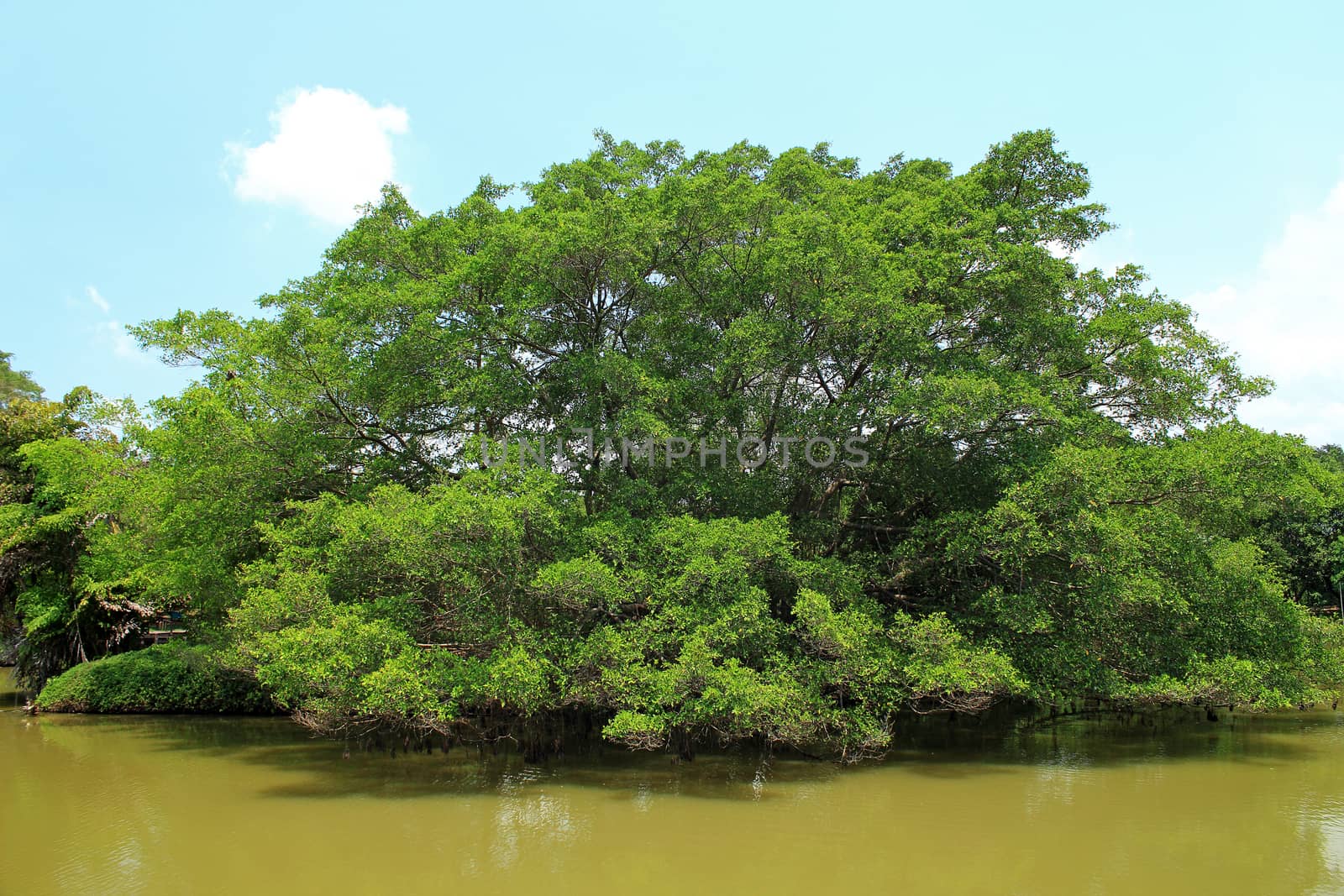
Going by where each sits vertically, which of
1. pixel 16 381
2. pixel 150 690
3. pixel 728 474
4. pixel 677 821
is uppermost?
pixel 16 381

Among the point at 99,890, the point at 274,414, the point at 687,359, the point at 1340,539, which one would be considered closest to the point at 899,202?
the point at 687,359

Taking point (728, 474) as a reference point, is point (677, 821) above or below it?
below

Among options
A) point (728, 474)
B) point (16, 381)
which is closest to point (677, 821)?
point (728, 474)

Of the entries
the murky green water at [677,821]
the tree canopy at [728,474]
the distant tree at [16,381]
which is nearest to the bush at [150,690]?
the tree canopy at [728,474]

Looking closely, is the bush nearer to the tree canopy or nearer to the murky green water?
the tree canopy

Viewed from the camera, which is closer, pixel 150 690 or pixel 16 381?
pixel 150 690

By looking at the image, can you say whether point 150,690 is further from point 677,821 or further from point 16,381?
point 16,381

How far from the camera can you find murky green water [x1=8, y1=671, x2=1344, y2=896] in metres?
7.08

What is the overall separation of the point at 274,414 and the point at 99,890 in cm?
740

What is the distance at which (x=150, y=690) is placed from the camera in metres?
16.1

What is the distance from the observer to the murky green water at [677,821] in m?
7.08

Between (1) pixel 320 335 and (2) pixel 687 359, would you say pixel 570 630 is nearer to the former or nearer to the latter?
(2) pixel 687 359

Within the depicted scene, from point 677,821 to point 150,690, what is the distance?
42.0 feet

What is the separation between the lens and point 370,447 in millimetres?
14047
